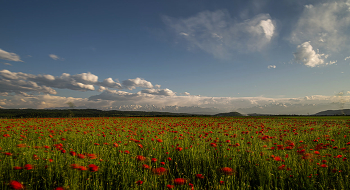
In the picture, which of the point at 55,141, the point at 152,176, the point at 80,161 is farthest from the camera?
the point at 55,141

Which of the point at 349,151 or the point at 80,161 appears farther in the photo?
the point at 349,151

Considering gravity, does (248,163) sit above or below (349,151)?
below

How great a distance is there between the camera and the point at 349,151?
14.1 ft

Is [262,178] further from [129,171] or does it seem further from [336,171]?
[129,171]

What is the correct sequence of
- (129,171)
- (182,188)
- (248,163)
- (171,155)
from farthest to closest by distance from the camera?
(171,155) < (248,163) < (129,171) < (182,188)

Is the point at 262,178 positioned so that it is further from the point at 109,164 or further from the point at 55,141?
the point at 55,141

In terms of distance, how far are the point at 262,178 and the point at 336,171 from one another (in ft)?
5.35

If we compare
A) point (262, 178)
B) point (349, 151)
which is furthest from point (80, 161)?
point (349, 151)

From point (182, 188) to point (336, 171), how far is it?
354 centimetres

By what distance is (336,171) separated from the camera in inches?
128

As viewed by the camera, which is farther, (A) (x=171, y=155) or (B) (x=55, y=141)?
(B) (x=55, y=141)

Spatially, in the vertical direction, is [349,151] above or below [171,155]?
above

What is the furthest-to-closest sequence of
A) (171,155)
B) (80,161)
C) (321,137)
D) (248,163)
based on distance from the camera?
(321,137), (171,155), (248,163), (80,161)

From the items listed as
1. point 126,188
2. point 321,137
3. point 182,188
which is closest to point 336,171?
point 182,188
